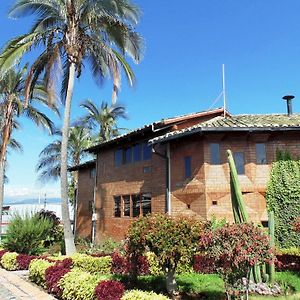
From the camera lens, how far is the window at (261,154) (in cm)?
1446

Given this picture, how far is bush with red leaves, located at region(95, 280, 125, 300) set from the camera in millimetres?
6879

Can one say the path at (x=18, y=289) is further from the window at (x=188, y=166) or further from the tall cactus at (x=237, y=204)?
the window at (x=188, y=166)

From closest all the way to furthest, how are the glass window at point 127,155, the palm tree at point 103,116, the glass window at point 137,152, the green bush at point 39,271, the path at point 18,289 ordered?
1. the path at point 18,289
2. the green bush at point 39,271
3. the glass window at point 137,152
4. the glass window at point 127,155
5. the palm tree at point 103,116

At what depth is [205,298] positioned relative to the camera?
8008 mm

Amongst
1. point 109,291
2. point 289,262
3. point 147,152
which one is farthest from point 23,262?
point 289,262

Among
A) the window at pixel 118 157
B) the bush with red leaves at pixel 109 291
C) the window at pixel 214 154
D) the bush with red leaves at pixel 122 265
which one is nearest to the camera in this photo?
the bush with red leaves at pixel 109 291

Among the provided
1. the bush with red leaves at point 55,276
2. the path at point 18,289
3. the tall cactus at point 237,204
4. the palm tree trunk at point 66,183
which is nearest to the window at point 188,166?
the palm tree trunk at point 66,183

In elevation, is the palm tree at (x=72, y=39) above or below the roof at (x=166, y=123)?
above

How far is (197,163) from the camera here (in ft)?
47.9

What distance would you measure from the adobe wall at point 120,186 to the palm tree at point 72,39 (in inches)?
160

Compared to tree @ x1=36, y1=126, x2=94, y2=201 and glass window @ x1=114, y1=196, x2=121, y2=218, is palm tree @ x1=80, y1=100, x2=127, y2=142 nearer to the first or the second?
tree @ x1=36, y1=126, x2=94, y2=201

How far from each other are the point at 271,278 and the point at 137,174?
32.3 feet

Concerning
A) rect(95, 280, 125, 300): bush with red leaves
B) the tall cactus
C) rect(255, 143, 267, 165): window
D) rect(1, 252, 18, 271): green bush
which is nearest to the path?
rect(1, 252, 18, 271): green bush

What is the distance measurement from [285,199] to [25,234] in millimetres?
11214
